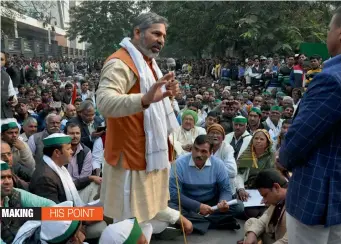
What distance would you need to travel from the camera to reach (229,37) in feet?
57.8

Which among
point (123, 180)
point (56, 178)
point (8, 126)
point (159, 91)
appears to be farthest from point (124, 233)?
point (8, 126)

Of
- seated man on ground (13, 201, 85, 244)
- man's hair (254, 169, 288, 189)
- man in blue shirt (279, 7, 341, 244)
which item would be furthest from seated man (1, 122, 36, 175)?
man in blue shirt (279, 7, 341, 244)

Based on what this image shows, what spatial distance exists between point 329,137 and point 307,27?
52.0ft

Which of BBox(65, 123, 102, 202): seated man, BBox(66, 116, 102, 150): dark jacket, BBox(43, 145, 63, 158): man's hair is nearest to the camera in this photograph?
BBox(43, 145, 63, 158): man's hair

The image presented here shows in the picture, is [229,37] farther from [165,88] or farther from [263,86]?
[165,88]

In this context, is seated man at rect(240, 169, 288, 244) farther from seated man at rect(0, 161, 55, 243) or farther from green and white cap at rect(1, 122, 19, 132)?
green and white cap at rect(1, 122, 19, 132)

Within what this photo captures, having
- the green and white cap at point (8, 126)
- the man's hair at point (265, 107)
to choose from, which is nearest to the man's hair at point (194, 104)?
the man's hair at point (265, 107)

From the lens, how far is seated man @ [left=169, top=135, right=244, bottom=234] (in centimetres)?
417

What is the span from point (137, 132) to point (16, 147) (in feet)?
7.98

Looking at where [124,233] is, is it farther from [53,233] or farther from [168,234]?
[168,234]

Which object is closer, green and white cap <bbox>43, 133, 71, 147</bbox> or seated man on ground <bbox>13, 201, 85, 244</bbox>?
seated man on ground <bbox>13, 201, 85, 244</bbox>

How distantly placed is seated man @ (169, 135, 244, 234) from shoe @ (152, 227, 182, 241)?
263 millimetres

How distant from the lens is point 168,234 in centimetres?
391

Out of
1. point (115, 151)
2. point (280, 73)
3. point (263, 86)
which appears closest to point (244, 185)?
point (115, 151)
